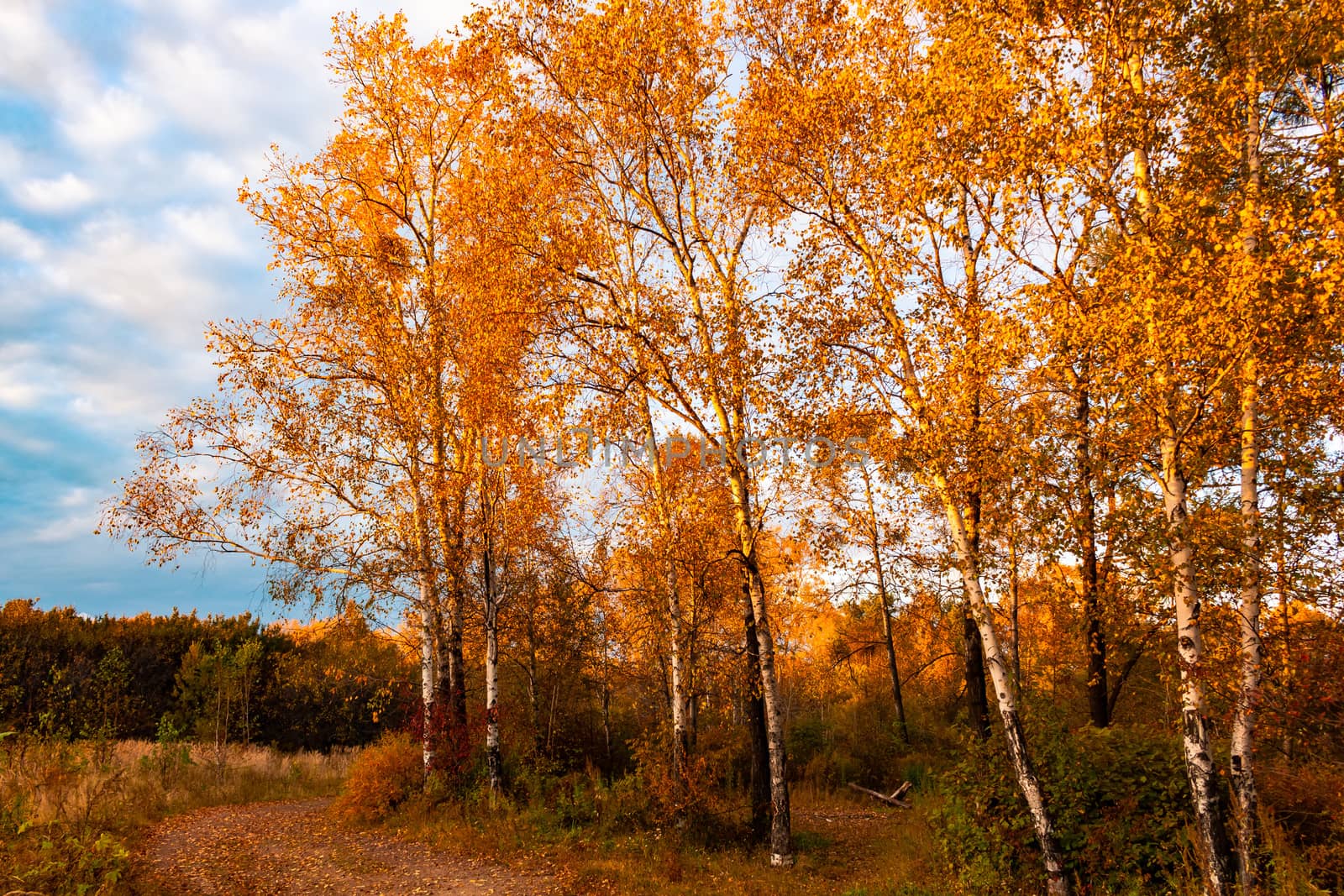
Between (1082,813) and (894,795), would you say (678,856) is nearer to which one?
(1082,813)

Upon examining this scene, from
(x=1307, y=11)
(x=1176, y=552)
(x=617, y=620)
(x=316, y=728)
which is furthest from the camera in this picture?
(x=316, y=728)

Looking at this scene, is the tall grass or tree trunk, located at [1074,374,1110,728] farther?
tree trunk, located at [1074,374,1110,728]

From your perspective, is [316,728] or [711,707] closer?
[711,707]

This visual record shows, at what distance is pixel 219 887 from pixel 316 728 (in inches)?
748

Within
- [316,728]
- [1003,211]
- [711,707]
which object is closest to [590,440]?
[1003,211]

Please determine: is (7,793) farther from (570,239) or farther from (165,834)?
(570,239)

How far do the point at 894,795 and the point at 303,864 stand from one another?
1482cm

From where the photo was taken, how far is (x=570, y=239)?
1212cm

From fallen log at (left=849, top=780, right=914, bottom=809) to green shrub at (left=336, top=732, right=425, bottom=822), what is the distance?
1215 cm

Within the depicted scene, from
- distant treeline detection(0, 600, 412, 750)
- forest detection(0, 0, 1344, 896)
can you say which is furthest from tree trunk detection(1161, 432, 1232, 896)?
distant treeline detection(0, 600, 412, 750)

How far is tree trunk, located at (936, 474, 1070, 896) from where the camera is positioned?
8.16 m

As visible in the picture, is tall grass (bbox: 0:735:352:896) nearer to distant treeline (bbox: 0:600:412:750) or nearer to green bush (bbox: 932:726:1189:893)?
distant treeline (bbox: 0:600:412:750)

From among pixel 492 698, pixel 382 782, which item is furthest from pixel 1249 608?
pixel 382 782

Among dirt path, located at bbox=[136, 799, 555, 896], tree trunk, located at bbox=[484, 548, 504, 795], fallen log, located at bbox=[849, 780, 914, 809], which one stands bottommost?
fallen log, located at bbox=[849, 780, 914, 809]
